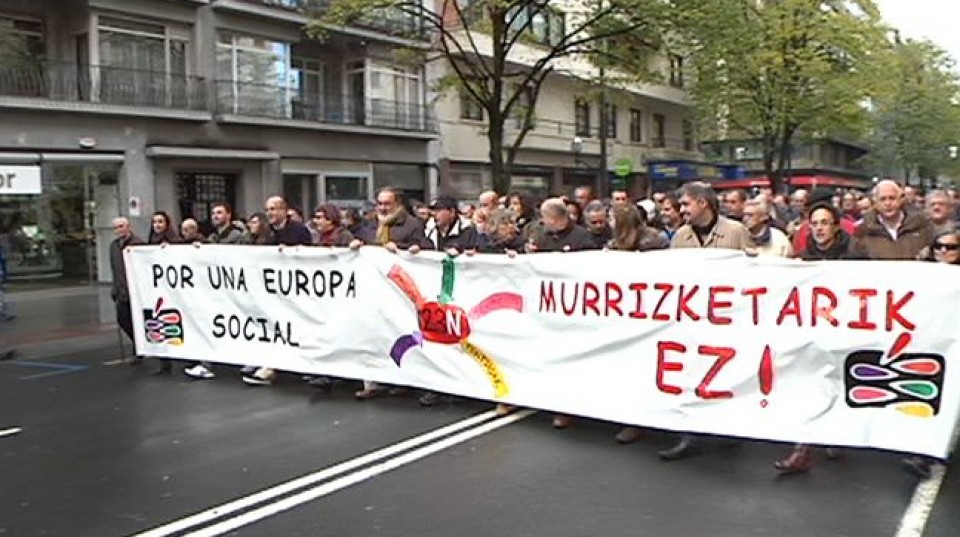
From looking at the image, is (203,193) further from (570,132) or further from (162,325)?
(570,132)

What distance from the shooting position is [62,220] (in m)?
22.2

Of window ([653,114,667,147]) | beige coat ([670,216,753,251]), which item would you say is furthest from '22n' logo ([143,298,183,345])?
window ([653,114,667,147])

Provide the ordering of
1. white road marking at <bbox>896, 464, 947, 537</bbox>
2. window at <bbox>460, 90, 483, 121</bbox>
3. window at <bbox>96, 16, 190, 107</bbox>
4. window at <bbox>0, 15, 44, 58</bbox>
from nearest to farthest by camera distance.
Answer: white road marking at <bbox>896, 464, 947, 537</bbox>, window at <bbox>0, 15, 44, 58</bbox>, window at <bbox>96, 16, 190, 107</bbox>, window at <bbox>460, 90, 483, 121</bbox>

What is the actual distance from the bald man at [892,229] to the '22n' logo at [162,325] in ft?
21.1

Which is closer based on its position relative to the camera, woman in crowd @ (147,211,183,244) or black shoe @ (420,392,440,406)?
black shoe @ (420,392,440,406)

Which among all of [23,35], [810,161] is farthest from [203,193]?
[810,161]

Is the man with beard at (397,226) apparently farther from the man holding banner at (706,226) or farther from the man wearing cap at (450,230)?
the man holding banner at (706,226)

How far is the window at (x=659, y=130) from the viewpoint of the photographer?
46875 millimetres

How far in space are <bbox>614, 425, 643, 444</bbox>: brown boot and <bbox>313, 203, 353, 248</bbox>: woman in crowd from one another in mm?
3542

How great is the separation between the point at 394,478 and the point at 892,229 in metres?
4.17

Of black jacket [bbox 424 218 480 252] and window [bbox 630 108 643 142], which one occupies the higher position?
window [bbox 630 108 643 142]

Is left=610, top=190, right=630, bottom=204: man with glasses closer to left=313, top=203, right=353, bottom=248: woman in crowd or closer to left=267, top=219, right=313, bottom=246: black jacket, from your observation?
left=313, top=203, right=353, bottom=248: woman in crowd

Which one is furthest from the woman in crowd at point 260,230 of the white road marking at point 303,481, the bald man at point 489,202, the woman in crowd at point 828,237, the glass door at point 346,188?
the glass door at point 346,188

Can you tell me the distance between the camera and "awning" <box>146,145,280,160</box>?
2295 cm
